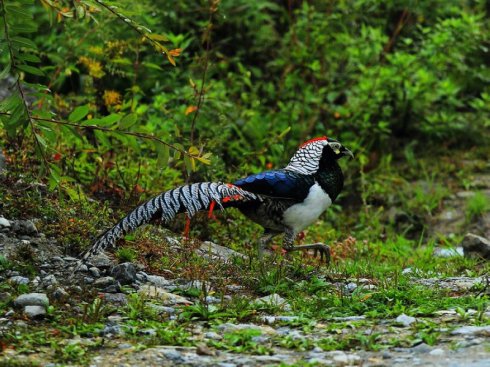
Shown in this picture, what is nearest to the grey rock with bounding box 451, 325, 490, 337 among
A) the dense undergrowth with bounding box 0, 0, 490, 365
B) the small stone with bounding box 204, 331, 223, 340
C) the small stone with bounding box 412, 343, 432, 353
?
the dense undergrowth with bounding box 0, 0, 490, 365

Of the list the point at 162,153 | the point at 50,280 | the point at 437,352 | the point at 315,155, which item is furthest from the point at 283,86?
the point at 437,352

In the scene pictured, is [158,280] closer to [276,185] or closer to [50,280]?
[50,280]

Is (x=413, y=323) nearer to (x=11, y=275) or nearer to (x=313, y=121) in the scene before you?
(x=11, y=275)

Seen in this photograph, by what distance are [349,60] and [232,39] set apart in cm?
159

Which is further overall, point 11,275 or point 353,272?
point 353,272

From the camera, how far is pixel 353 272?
6.90m

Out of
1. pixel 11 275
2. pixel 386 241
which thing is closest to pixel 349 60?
pixel 386 241

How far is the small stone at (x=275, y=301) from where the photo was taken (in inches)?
230

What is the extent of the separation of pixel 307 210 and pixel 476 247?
72.4 inches

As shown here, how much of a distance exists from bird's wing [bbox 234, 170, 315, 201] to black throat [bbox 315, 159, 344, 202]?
0.77 ft

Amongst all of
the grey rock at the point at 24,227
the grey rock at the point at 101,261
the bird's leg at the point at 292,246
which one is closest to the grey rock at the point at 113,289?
the grey rock at the point at 101,261

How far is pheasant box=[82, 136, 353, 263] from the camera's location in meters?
6.27

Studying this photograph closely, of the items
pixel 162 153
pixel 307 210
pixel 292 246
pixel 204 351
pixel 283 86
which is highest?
pixel 283 86

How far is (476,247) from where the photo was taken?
802cm
